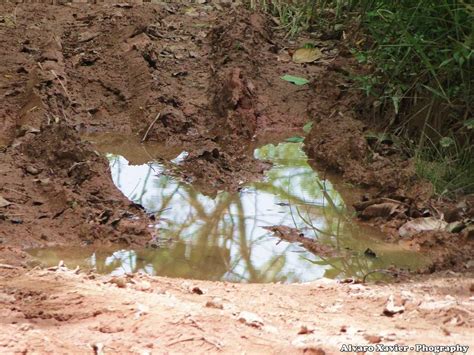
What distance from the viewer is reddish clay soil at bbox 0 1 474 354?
9.14 ft

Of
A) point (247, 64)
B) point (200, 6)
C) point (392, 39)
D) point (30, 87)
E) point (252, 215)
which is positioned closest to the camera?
point (252, 215)

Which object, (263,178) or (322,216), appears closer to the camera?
(322,216)

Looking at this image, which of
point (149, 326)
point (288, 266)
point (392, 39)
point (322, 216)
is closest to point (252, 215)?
point (322, 216)

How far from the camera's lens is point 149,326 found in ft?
8.99

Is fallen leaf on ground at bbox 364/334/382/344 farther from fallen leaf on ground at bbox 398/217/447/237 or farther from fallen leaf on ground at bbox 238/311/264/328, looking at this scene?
fallen leaf on ground at bbox 398/217/447/237

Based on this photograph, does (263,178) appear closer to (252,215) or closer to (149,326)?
(252,215)

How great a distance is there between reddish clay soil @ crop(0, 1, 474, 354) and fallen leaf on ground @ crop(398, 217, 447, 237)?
7 centimetres

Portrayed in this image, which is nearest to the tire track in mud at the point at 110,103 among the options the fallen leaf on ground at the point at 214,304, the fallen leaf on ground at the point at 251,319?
the fallen leaf on ground at the point at 214,304

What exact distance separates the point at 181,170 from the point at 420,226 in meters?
1.74

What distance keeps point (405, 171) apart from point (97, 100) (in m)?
2.86

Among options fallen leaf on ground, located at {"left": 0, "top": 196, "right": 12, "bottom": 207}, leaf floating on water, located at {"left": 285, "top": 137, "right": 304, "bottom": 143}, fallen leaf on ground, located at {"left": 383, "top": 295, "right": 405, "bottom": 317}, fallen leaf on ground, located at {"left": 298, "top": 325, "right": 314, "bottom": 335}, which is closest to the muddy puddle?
leaf floating on water, located at {"left": 285, "top": 137, "right": 304, "bottom": 143}

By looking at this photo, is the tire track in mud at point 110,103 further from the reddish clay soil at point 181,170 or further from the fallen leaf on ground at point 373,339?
the fallen leaf on ground at point 373,339

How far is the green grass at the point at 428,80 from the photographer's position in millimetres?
5152

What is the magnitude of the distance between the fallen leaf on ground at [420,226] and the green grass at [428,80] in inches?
14.7
